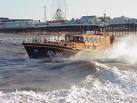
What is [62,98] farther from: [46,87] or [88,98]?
[46,87]

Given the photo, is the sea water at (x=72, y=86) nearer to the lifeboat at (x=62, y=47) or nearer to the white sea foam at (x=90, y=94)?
the white sea foam at (x=90, y=94)

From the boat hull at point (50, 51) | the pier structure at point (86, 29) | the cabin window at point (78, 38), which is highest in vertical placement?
the cabin window at point (78, 38)

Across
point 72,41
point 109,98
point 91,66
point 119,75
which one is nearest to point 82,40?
point 72,41

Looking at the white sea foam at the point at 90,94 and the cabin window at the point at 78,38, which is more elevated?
the cabin window at the point at 78,38

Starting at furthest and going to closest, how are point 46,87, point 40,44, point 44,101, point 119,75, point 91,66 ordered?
point 40,44
point 91,66
point 119,75
point 46,87
point 44,101

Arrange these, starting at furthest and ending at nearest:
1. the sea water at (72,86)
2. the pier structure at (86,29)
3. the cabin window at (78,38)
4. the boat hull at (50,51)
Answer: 1. the pier structure at (86,29)
2. the cabin window at (78,38)
3. the boat hull at (50,51)
4. the sea water at (72,86)

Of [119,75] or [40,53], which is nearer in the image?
[119,75]

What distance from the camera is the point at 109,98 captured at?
15.2m

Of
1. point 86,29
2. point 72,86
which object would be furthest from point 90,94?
point 86,29

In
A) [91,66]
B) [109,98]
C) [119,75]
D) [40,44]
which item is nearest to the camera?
[109,98]

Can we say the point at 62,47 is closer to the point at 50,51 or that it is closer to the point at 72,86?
the point at 50,51

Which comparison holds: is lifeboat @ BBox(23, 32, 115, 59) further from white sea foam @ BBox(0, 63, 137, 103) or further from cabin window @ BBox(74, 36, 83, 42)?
white sea foam @ BBox(0, 63, 137, 103)

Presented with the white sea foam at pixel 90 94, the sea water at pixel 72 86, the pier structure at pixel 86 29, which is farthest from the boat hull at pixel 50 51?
the pier structure at pixel 86 29

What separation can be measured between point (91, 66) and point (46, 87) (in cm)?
801
